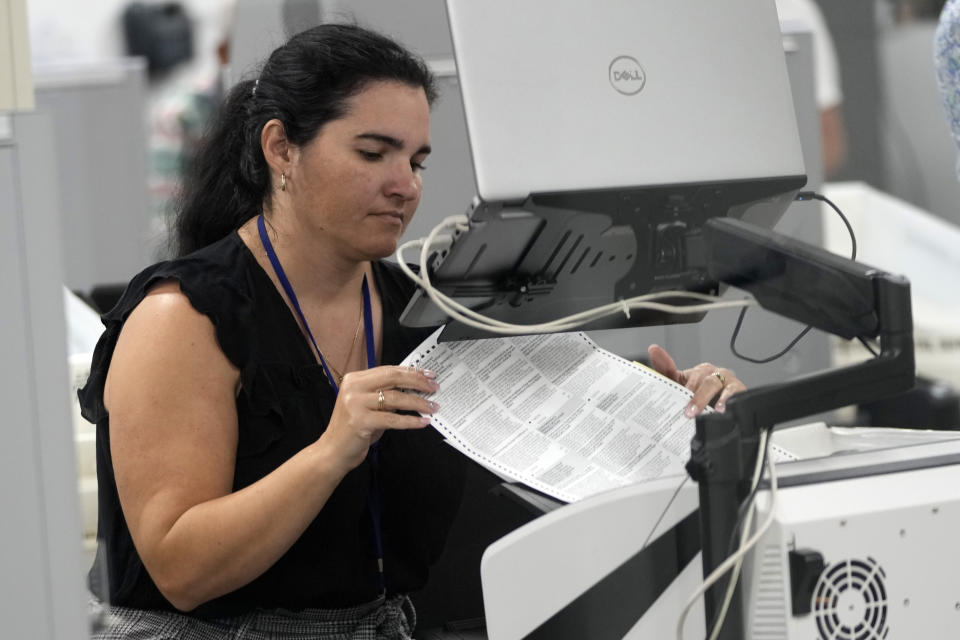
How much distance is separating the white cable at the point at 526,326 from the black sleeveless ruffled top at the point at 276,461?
0.95ft

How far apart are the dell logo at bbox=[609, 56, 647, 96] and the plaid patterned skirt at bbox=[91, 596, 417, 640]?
0.65 metres

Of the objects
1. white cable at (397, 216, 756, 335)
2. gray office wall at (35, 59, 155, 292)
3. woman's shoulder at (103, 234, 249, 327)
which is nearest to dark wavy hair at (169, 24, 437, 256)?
woman's shoulder at (103, 234, 249, 327)

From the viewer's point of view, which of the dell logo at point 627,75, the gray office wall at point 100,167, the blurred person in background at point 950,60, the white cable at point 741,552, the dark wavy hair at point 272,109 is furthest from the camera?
the gray office wall at point 100,167

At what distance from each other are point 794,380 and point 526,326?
25 centimetres

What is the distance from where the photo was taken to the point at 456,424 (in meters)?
1.06

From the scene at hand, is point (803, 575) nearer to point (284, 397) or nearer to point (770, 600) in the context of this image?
point (770, 600)

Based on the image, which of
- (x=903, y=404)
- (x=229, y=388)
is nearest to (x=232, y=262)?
(x=229, y=388)

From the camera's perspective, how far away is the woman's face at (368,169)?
49.3 inches

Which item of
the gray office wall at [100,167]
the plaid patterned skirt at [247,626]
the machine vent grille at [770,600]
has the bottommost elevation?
the plaid patterned skirt at [247,626]

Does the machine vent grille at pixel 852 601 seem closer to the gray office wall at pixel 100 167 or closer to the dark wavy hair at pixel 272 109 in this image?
the dark wavy hair at pixel 272 109

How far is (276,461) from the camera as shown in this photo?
49.7 inches

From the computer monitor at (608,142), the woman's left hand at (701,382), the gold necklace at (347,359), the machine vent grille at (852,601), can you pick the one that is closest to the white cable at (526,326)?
the computer monitor at (608,142)

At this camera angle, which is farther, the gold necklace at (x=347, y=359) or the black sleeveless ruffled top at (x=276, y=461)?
the gold necklace at (x=347, y=359)

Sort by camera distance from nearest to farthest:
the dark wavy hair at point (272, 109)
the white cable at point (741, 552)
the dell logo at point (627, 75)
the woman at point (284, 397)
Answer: the white cable at point (741, 552) → the dell logo at point (627, 75) → the woman at point (284, 397) → the dark wavy hair at point (272, 109)
